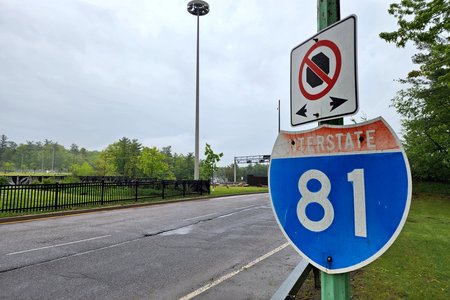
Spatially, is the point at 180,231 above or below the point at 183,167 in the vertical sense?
below

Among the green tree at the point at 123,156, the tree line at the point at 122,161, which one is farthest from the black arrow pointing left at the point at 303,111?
the green tree at the point at 123,156

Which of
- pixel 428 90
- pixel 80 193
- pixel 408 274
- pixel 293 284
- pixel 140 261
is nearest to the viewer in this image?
pixel 293 284

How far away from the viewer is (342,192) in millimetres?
1331

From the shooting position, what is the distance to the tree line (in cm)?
4325

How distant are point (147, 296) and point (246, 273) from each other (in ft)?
6.21

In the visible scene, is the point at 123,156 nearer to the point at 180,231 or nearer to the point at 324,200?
the point at 180,231

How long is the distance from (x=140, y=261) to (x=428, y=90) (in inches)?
1003

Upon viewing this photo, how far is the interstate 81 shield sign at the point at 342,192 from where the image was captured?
3.92 feet

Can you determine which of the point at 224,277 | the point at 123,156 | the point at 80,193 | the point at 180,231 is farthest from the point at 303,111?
the point at 123,156

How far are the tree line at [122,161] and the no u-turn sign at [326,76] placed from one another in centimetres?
3416

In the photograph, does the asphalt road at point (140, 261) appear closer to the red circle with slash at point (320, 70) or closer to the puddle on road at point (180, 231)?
the puddle on road at point (180, 231)

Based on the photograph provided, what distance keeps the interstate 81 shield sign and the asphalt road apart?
3401 millimetres

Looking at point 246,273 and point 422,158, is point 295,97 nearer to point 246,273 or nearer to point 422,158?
point 246,273

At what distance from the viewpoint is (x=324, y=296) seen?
143 cm
